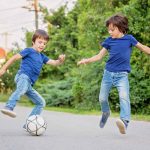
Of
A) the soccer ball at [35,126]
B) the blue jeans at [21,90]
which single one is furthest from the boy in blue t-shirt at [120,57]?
the soccer ball at [35,126]

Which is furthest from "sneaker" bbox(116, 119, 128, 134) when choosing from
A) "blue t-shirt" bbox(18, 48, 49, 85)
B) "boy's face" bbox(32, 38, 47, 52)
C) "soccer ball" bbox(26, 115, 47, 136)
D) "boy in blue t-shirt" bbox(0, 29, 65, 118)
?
"boy's face" bbox(32, 38, 47, 52)

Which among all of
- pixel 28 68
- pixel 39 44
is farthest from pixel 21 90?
pixel 39 44

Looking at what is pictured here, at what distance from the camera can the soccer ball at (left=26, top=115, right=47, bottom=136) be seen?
30.6 ft

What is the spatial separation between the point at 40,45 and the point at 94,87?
40.8ft

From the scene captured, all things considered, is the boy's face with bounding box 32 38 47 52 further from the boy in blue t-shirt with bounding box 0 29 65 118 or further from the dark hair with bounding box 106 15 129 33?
the dark hair with bounding box 106 15 129 33

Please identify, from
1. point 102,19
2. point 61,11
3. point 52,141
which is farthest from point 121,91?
point 61,11

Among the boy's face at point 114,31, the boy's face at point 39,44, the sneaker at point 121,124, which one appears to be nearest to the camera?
the sneaker at point 121,124

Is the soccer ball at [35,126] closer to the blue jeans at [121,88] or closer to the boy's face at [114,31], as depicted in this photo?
the blue jeans at [121,88]

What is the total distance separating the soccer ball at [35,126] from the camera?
9.32m

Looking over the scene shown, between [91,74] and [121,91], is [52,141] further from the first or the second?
[91,74]

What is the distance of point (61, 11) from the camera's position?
38.5 m

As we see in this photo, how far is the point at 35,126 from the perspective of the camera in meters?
9.34

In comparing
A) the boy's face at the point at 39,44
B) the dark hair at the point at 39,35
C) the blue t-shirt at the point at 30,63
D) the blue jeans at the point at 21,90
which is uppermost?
the dark hair at the point at 39,35

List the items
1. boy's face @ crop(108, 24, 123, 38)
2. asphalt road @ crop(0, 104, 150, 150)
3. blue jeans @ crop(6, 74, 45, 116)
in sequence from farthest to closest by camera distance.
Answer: blue jeans @ crop(6, 74, 45, 116) < boy's face @ crop(108, 24, 123, 38) < asphalt road @ crop(0, 104, 150, 150)
